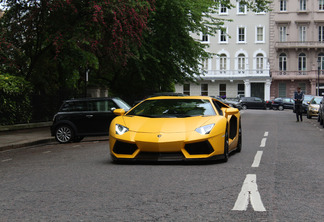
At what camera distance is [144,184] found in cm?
723

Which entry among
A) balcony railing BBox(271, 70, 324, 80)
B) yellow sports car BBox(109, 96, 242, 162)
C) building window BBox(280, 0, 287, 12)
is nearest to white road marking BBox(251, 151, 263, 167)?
yellow sports car BBox(109, 96, 242, 162)

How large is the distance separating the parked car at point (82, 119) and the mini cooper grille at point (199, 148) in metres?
8.05

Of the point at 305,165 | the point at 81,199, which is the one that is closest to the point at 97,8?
the point at 305,165

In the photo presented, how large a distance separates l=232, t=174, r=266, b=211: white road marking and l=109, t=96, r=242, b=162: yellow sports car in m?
1.88

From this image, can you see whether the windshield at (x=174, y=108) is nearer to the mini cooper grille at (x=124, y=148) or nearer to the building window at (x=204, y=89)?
the mini cooper grille at (x=124, y=148)

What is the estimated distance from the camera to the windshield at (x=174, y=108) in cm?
1020

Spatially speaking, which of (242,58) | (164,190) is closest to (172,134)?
(164,190)

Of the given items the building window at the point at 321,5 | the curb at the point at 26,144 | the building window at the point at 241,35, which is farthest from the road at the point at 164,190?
the building window at the point at 321,5

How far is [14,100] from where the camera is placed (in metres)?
21.8

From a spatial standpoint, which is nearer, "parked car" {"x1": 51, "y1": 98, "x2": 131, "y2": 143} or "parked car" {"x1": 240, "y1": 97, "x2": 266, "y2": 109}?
"parked car" {"x1": 51, "y1": 98, "x2": 131, "y2": 143}

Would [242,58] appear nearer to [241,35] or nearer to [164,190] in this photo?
[241,35]

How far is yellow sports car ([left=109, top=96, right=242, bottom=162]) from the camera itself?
9.14 meters

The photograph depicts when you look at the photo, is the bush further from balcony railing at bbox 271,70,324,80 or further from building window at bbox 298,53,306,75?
building window at bbox 298,53,306,75

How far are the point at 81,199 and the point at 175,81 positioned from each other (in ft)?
83.0
